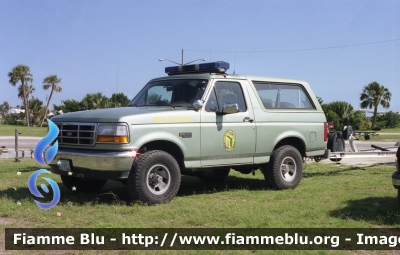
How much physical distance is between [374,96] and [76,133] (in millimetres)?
53714

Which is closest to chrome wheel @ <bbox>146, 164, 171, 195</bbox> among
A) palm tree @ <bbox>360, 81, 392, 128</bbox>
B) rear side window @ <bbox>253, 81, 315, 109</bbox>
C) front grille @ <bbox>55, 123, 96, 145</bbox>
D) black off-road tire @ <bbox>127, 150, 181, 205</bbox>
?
black off-road tire @ <bbox>127, 150, 181, 205</bbox>

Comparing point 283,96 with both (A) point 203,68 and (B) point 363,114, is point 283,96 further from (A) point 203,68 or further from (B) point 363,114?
Answer: (B) point 363,114

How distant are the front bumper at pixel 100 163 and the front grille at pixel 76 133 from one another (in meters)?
0.15

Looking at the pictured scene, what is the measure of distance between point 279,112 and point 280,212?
8.78ft

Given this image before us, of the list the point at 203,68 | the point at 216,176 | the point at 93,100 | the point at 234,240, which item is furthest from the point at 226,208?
the point at 93,100

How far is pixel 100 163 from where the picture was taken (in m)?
6.79

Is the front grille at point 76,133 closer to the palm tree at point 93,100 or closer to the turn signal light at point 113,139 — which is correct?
the turn signal light at point 113,139

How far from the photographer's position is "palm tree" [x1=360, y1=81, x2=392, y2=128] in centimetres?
5606

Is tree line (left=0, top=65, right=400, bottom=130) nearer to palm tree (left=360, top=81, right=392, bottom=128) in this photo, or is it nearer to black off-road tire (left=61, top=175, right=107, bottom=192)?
palm tree (left=360, top=81, right=392, bottom=128)

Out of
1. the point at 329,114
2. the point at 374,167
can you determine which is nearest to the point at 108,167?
the point at 374,167

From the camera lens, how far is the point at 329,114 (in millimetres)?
45531

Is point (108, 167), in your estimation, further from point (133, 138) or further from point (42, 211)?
point (42, 211)

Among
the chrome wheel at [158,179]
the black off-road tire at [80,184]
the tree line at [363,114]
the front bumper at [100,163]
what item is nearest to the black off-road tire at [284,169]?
the chrome wheel at [158,179]

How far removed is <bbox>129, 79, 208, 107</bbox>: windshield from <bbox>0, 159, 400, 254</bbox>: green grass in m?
1.54
